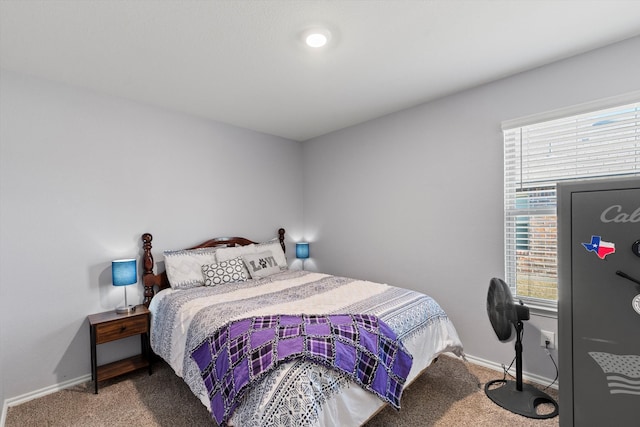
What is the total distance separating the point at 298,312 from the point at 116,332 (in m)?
1.64

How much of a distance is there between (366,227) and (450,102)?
161cm

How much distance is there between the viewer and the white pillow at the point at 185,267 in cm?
294

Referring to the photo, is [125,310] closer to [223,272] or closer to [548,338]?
[223,272]

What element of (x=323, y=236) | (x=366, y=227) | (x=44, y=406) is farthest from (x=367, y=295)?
(x=44, y=406)

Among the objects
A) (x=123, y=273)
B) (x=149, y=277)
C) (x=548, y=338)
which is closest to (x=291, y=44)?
(x=123, y=273)

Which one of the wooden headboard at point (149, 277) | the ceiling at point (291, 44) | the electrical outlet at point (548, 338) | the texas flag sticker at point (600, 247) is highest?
the ceiling at point (291, 44)

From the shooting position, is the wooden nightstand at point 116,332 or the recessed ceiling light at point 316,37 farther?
the wooden nightstand at point 116,332


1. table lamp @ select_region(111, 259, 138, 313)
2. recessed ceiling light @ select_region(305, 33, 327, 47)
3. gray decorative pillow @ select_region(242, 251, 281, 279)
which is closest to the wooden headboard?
table lamp @ select_region(111, 259, 138, 313)

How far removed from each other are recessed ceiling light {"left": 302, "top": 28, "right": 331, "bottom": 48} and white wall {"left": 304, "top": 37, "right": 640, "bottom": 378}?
1539mm

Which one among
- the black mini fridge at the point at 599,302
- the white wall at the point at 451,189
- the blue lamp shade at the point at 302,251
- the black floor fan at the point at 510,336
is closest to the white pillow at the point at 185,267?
the blue lamp shade at the point at 302,251

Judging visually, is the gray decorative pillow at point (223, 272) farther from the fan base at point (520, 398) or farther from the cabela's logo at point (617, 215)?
the cabela's logo at point (617, 215)

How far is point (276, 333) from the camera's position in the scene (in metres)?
1.67

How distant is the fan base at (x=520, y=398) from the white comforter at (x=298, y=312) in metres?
0.35

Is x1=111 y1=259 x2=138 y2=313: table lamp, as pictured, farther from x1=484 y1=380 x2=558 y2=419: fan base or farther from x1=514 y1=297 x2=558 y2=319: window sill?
x1=514 y1=297 x2=558 y2=319: window sill
